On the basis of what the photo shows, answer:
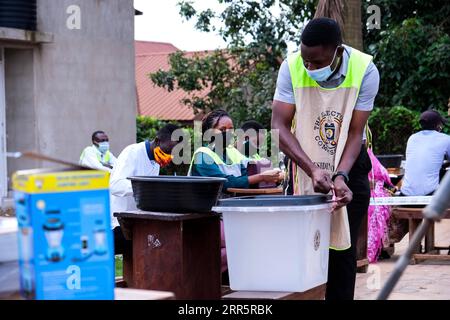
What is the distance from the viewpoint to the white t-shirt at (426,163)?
9.46 m

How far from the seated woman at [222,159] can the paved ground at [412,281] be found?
1320 millimetres

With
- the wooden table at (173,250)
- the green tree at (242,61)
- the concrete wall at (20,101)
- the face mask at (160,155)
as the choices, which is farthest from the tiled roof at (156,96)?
the wooden table at (173,250)

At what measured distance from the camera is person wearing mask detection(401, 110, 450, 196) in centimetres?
947

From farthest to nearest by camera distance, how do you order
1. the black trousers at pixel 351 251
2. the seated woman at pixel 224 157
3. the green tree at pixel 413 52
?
the green tree at pixel 413 52 → the seated woman at pixel 224 157 → the black trousers at pixel 351 251

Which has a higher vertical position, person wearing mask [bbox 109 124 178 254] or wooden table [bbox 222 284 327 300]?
person wearing mask [bbox 109 124 178 254]

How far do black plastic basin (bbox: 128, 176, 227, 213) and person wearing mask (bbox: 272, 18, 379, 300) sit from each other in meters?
0.46

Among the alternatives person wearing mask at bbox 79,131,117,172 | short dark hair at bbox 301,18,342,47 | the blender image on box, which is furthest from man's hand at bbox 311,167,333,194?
person wearing mask at bbox 79,131,117,172

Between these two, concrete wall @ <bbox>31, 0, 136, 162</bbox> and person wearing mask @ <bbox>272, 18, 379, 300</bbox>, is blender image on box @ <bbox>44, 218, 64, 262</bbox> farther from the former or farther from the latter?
concrete wall @ <bbox>31, 0, 136, 162</bbox>

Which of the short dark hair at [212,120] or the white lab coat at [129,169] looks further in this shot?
the short dark hair at [212,120]

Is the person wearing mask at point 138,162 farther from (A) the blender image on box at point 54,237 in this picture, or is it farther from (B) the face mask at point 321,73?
(A) the blender image on box at point 54,237

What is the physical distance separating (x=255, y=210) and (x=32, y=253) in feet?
5.01

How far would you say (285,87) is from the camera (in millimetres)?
4352

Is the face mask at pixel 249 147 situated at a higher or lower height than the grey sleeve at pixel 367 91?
lower

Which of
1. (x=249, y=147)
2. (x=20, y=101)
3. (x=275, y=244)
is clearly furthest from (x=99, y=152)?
(x=275, y=244)
